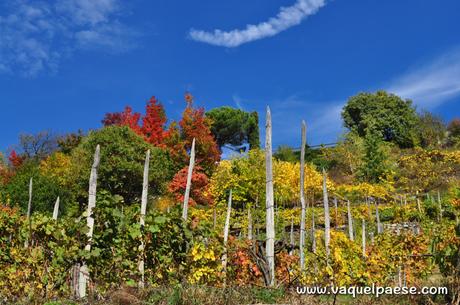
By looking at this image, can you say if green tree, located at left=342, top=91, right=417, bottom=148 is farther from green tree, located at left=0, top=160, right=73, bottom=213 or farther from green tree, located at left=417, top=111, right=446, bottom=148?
green tree, located at left=0, top=160, right=73, bottom=213

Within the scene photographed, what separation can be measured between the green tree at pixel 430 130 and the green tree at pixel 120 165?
2515 cm

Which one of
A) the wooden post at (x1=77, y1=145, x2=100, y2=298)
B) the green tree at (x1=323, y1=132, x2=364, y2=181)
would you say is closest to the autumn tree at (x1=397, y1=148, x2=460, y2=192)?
the green tree at (x1=323, y1=132, x2=364, y2=181)

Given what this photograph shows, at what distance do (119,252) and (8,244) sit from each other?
270 cm

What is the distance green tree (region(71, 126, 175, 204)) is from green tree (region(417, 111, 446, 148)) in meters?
25.2

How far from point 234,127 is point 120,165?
21.3 m

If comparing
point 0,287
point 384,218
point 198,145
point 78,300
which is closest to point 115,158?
point 198,145

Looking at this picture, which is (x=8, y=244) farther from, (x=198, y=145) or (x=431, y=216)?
(x=431, y=216)

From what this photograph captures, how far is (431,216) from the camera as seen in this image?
22.1 metres

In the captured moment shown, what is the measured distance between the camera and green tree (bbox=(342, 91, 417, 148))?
4306cm

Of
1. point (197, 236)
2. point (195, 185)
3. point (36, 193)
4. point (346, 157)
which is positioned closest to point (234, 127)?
point (346, 157)

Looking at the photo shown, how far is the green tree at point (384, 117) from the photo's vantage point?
4306 cm

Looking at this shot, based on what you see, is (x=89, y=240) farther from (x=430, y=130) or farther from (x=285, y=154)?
(x=430, y=130)

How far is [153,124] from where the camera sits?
31281mm

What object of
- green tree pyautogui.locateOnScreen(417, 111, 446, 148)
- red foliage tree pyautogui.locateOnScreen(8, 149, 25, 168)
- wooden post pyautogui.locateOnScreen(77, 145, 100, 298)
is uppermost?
green tree pyautogui.locateOnScreen(417, 111, 446, 148)
